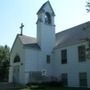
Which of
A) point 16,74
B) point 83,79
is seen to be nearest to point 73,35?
point 83,79

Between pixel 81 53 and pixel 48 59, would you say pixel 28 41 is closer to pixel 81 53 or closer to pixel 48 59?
pixel 48 59

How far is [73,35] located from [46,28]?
454cm

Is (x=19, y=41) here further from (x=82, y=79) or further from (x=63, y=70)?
(x=82, y=79)

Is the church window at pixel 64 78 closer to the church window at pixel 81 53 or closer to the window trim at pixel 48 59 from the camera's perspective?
the window trim at pixel 48 59

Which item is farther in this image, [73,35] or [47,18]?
[47,18]

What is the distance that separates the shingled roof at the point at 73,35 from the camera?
3012 cm

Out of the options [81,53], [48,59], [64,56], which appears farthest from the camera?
[48,59]

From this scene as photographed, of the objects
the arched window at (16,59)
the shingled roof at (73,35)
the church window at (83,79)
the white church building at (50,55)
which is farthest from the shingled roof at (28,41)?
the church window at (83,79)

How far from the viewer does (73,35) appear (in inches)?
1296

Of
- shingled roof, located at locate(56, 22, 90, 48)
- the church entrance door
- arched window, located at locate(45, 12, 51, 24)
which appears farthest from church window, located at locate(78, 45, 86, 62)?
the church entrance door

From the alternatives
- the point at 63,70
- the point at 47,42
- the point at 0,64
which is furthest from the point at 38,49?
the point at 0,64

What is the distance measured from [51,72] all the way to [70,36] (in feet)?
19.7

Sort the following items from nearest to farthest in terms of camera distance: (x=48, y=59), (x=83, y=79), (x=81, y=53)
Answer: (x=83, y=79), (x=81, y=53), (x=48, y=59)

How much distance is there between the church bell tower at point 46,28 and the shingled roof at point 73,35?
1.42m
